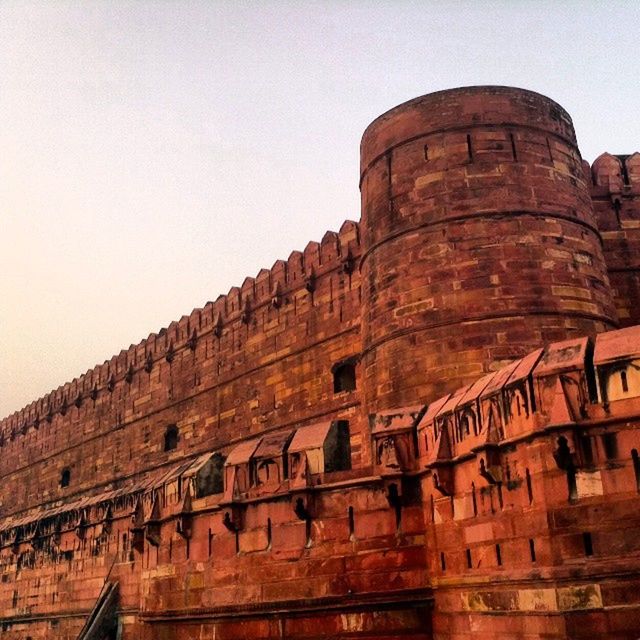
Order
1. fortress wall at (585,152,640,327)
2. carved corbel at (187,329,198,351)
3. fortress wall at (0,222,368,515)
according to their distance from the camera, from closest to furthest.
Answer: fortress wall at (585,152,640,327) → fortress wall at (0,222,368,515) → carved corbel at (187,329,198,351)

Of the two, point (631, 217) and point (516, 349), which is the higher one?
point (631, 217)

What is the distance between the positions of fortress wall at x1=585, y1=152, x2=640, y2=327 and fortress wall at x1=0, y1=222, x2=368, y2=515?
392 cm

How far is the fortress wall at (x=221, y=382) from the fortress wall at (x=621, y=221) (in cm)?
392

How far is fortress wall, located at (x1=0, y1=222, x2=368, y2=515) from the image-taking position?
1322cm

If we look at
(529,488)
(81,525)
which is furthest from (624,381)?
(81,525)

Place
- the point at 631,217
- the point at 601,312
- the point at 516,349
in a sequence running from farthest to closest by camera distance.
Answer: the point at 631,217 < the point at 601,312 < the point at 516,349

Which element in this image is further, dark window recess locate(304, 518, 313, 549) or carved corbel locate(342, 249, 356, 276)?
carved corbel locate(342, 249, 356, 276)

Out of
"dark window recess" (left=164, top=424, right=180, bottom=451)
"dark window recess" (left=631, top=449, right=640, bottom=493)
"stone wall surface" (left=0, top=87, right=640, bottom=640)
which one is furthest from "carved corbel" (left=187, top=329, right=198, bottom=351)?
"dark window recess" (left=631, top=449, right=640, bottom=493)

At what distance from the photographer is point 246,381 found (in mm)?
15305

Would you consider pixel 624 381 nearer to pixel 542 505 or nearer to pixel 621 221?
pixel 542 505

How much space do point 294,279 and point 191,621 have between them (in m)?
7.71

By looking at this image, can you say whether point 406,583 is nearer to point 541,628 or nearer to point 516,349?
point 541,628

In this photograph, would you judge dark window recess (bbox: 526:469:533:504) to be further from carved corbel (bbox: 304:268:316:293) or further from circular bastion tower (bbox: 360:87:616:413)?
carved corbel (bbox: 304:268:316:293)

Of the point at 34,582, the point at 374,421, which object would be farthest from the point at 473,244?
the point at 34,582
